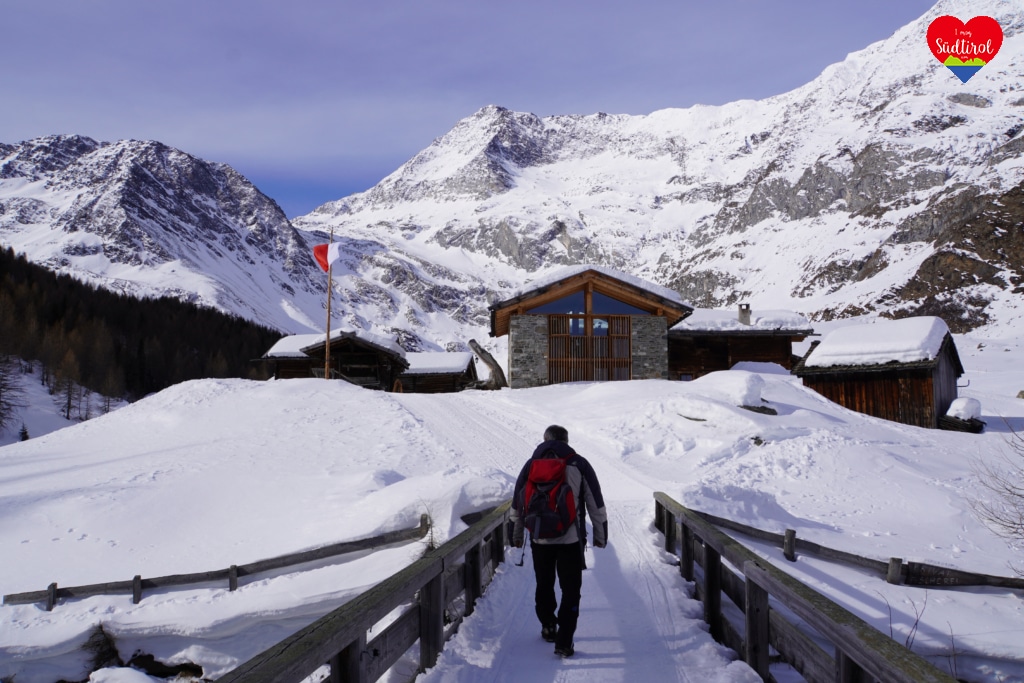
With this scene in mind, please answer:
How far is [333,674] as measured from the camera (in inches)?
141

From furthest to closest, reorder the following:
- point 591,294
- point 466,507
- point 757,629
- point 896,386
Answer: point 591,294 → point 896,386 → point 466,507 → point 757,629

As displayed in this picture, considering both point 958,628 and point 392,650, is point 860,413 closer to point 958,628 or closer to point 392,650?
point 958,628

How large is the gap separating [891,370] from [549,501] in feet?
78.8

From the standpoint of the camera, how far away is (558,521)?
5.22m

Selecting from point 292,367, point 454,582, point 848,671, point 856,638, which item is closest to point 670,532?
point 454,582

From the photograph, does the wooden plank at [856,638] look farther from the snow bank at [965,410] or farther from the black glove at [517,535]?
the snow bank at [965,410]

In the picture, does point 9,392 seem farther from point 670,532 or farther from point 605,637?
point 605,637

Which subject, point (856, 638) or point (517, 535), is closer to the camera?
point (856, 638)

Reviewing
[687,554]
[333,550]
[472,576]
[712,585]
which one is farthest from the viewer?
[333,550]

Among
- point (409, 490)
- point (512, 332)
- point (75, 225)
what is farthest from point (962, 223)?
point (75, 225)

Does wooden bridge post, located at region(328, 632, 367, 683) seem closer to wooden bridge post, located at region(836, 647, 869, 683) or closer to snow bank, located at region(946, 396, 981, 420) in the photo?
wooden bridge post, located at region(836, 647, 869, 683)

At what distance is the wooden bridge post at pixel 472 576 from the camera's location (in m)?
6.13

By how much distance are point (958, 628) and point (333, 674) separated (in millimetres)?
7042

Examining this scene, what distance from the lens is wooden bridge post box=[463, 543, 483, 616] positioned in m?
6.13
